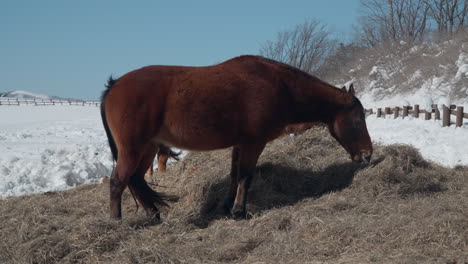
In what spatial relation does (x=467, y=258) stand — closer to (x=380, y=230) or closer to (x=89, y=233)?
(x=380, y=230)

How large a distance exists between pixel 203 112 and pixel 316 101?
1.61 metres

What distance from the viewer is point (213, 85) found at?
16.8 ft

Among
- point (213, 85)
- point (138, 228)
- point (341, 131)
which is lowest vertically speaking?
point (138, 228)

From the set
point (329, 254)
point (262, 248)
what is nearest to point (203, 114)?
point (262, 248)

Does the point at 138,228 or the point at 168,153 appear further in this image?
the point at 168,153

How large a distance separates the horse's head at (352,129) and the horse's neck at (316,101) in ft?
0.27

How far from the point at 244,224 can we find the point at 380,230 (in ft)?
4.84

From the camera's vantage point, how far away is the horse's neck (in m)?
5.62

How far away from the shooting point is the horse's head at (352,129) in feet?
19.2

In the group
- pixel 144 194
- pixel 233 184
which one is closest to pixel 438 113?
pixel 233 184

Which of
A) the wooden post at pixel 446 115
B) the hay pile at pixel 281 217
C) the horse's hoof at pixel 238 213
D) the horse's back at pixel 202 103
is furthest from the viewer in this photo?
the wooden post at pixel 446 115

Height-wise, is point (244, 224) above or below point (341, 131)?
below

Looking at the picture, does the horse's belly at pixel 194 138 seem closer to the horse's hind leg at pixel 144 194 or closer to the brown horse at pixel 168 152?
the horse's hind leg at pixel 144 194

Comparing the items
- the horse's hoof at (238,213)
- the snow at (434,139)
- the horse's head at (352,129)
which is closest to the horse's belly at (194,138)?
the horse's hoof at (238,213)
